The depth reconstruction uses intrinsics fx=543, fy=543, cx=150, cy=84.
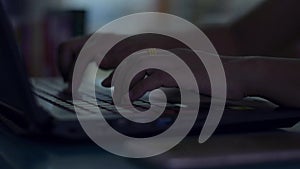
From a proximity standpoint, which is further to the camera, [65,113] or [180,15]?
[180,15]

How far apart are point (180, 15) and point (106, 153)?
6.82 ft

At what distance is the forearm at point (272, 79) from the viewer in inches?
22.1

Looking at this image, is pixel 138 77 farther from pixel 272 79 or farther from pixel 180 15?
pixel 180 15

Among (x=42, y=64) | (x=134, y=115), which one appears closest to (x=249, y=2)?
Answer: (x=42, y=64)

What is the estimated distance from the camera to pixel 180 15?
248cm

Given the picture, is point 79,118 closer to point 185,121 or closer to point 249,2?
point 185,121

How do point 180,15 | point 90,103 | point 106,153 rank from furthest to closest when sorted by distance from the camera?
1. point 180,15
2. point 90,103
3. point 106,153

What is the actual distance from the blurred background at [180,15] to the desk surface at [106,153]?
0.28 m

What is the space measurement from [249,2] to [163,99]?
6.01 ft

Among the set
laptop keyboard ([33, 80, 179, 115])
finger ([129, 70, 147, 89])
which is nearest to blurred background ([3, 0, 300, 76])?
laptop keyboard ([33, 80, 179, 115])

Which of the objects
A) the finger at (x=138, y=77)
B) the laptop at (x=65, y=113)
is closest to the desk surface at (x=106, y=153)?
the laptop at (x=65, y=113)

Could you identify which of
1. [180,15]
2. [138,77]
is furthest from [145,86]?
[180,15]

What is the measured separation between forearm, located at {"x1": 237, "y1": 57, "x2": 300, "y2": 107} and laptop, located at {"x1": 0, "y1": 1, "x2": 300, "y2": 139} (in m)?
0.02

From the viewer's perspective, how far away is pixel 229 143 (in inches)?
17.1
